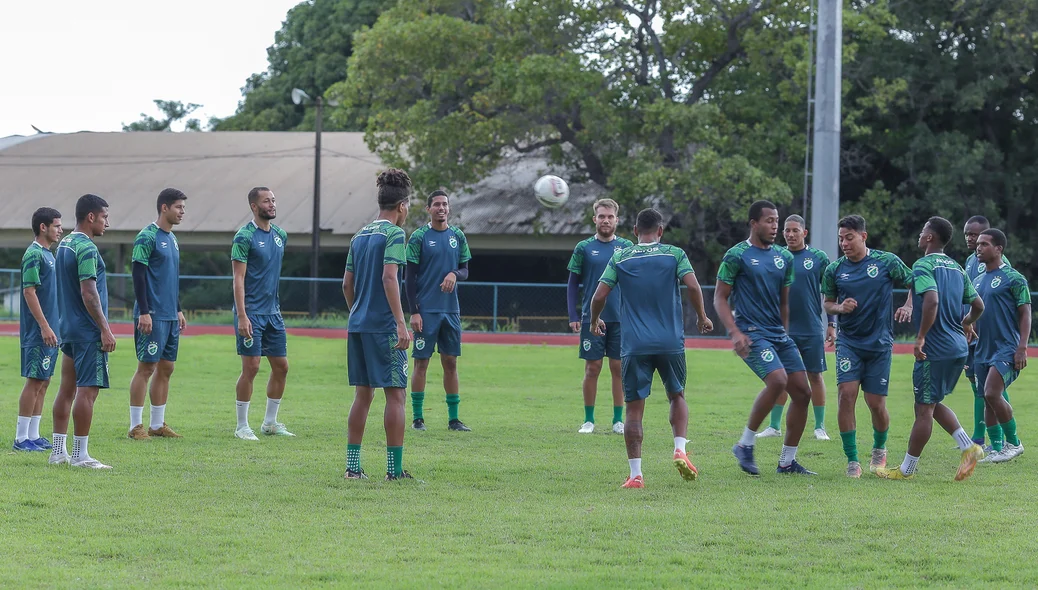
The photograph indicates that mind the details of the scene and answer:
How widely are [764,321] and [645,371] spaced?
3.69 feet

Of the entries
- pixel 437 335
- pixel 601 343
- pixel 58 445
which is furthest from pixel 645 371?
pixel 58 445

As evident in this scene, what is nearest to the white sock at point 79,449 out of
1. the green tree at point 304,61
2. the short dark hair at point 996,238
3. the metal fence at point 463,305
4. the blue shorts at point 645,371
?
the blue shorts at point 645,371

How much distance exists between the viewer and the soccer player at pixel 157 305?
1008 centimetres

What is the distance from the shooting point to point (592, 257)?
1152 centimetres

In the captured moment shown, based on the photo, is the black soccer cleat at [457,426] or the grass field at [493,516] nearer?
the grass field at [493,516]

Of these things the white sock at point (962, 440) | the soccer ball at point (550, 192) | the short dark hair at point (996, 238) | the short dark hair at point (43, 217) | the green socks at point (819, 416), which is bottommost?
the green socks at point (819, 416)

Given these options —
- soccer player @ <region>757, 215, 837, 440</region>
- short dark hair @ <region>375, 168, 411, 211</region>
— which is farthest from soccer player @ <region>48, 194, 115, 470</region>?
soccer player @ <region>757, 215, 837, 440</region>

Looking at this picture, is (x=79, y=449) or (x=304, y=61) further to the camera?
(x=304, y=61)

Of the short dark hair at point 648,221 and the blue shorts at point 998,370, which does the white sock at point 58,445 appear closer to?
the short dark hair at point 648,221

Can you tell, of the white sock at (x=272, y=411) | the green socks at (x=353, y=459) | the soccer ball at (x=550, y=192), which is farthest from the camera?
the soccer ball at (x=550, y=192)

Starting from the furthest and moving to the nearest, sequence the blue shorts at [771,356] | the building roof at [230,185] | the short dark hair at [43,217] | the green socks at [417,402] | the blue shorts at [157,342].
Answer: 1. the building roof at [230,185]
2. the green socks at [417,402]
3. the blue shorts at [157,342]
4. the short dark hair at [43,217]
5. the blue shorts at [771,356]

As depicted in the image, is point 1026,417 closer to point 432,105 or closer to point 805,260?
point 805,260

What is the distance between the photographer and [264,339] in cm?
1083

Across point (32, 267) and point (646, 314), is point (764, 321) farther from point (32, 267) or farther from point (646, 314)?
point (32, 267)
